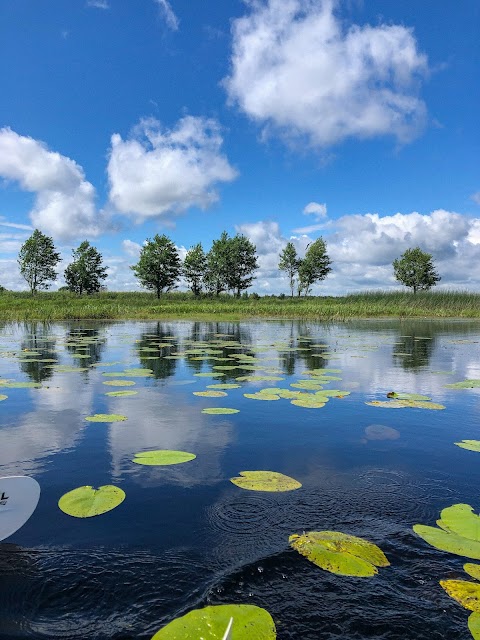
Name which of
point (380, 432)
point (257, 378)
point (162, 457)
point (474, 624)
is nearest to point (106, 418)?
point (162, 457)

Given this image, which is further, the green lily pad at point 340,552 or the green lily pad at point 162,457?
the green lily pad at point 162,457

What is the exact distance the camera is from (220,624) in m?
1.73

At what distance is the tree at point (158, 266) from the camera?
45688 mm

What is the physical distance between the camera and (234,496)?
3.00 m

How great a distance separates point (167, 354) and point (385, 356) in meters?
5.41

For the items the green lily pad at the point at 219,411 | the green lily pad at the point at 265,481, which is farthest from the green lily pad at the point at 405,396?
the green lily pad at the point at 265,481

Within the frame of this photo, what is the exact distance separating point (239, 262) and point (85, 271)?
17.8m

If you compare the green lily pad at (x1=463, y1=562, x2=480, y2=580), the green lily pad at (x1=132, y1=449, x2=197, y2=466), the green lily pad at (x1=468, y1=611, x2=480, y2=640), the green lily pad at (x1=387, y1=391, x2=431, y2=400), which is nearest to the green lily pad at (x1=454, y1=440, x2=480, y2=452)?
the green lily pad at (x1=387, y1=391, x2=431, y2=400)

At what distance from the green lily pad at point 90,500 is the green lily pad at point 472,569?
2073mm

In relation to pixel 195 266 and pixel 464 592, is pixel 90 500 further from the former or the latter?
pixel 195 266

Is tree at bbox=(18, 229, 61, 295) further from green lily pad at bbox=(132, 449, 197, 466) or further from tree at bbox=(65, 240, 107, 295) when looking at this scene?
green lily pad at bbox=(132, 449, 197, 466)

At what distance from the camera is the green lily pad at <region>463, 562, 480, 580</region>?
208cm

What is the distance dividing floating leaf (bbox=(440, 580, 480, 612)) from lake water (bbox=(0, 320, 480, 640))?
5 cm

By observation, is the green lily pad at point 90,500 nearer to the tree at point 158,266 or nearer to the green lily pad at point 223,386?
the green lily pad at point 223,386
